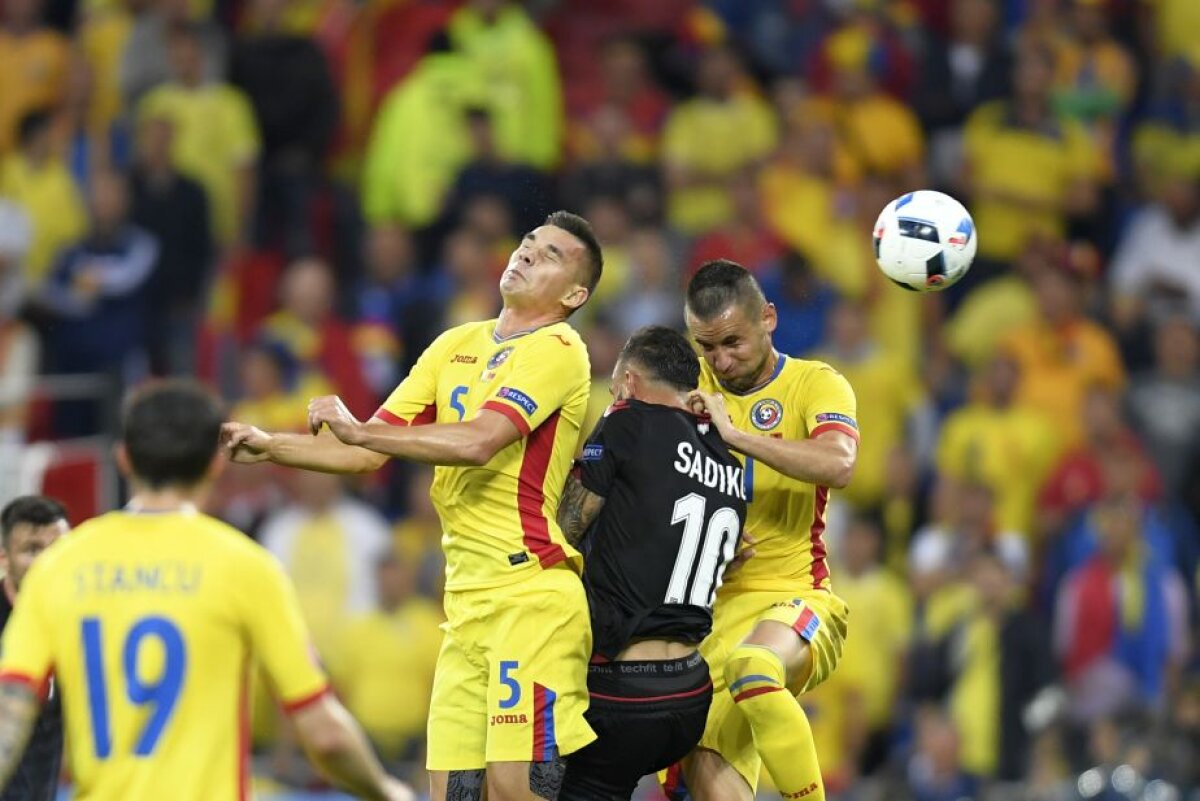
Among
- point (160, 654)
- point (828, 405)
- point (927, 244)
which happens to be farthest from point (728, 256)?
point (160, 654)

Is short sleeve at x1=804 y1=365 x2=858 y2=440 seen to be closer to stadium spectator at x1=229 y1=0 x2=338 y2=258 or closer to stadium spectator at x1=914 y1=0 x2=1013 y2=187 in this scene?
stadium spectator at x1=914 y1=0 x2=1013 y2=187

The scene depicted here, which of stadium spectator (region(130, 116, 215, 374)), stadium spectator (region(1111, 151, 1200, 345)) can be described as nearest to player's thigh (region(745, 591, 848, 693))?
stadium spectator (region(1111, 151, 1200, 345))

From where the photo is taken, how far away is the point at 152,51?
1669 cm

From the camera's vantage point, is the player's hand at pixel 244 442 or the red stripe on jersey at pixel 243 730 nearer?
the red stripe on jersey at pixel 243 730

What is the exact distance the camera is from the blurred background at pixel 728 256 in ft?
44.8

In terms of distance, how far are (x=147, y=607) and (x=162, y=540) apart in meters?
0.19

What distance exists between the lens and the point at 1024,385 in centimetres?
1476

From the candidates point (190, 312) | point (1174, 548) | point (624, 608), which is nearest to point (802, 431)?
point (624, 608)

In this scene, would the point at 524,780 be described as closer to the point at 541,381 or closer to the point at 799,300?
the point at 541,381

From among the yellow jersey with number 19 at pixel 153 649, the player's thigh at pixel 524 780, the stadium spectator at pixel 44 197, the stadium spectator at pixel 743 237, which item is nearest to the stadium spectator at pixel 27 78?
the stadium spectator at pixel 44 197

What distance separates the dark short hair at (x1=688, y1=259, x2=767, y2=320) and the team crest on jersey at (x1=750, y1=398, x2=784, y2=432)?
412 millimetres

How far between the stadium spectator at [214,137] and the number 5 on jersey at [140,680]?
10725mm

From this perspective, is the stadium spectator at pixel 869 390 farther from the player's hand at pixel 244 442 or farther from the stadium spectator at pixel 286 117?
the player's hand at pixel 244 442

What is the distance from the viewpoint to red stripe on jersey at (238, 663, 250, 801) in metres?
5.90
